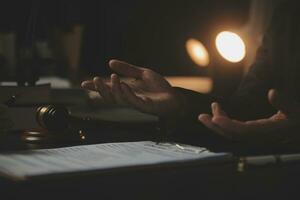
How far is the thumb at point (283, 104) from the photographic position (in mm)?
940

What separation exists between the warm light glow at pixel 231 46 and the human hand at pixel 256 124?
4.61 ft

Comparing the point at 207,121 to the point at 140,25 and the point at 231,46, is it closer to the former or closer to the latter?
the point at 231,46

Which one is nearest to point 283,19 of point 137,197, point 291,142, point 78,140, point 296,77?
point 296,77

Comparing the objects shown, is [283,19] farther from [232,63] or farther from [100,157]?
[100,157]

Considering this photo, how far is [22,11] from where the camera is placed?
2955mm

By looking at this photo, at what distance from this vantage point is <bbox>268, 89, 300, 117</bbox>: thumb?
0.94 m

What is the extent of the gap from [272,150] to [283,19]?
3.43ft

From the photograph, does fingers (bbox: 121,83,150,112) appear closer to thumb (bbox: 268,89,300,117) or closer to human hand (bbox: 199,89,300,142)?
human hand (bbox: 199,89,300,142)

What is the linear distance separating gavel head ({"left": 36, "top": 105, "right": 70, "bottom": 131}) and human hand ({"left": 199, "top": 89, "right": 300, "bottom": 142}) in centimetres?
25

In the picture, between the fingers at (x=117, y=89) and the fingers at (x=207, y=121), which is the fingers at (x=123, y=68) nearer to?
the fingers at (x=117, y=89)

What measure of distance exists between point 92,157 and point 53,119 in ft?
0.81

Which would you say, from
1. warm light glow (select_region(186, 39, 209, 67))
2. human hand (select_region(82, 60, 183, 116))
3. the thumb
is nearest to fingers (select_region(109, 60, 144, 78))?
human hand (select_region(82, 60, 183, 116))

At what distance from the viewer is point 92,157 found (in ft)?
2.79

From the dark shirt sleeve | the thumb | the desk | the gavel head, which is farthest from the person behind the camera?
the dark shirt sleeve
